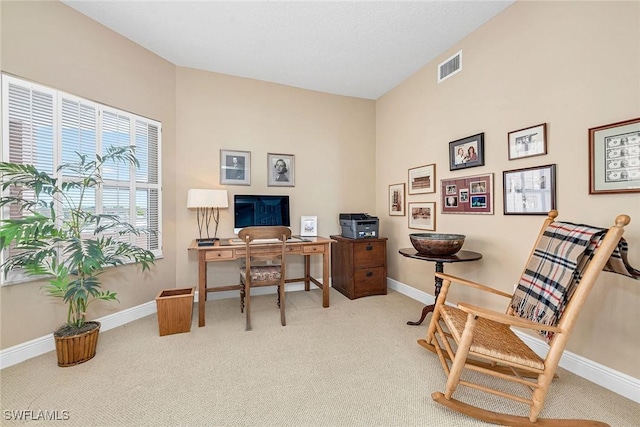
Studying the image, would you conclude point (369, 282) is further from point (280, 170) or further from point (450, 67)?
point (450, 67)

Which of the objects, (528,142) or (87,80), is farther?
(87,80)

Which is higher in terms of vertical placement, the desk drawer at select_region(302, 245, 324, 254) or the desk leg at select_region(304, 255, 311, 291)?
the desk drawer at select_region(302, 245, 324, 254)

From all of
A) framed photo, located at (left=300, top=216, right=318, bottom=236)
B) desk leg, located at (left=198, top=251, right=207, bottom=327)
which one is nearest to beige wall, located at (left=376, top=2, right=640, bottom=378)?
framed photo, located at (left=300, top=216, right=318, bottom=236)

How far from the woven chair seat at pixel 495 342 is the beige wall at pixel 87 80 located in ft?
9.75

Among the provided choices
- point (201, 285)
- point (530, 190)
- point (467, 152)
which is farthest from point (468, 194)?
point (201, 285)

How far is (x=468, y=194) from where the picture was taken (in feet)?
8.66

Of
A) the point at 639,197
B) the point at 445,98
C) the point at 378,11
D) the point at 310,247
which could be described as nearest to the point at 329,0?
the point at 378,11

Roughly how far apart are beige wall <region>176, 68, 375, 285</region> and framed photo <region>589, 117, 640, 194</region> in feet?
8.56

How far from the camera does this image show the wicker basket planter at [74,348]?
1895 mm

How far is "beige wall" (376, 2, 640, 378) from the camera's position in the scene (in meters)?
1.63

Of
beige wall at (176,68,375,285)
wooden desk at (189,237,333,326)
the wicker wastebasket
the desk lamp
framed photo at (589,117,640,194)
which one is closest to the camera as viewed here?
framed photo at (589,117,640,194)

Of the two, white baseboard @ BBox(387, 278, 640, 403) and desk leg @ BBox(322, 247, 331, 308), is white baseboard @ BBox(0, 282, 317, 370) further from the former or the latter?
white baseboard @ BBox(387, 278, 640, 403)

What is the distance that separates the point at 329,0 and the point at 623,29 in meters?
1.98

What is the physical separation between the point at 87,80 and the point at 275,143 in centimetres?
195
